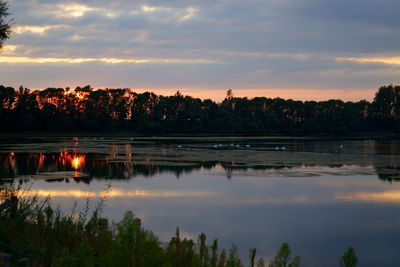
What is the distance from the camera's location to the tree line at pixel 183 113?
350ft

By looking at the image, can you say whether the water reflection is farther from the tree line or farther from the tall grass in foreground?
the tree line

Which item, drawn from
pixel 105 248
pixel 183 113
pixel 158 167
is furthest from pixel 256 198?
pixel 183 113

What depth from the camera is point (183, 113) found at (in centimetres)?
12838

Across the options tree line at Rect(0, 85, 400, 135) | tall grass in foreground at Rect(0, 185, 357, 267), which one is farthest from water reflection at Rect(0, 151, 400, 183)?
tree line at Rect(0, 85, 400, 135)

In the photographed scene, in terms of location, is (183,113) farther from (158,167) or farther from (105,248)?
(105,248)

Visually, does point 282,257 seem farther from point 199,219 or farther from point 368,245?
point 199,219

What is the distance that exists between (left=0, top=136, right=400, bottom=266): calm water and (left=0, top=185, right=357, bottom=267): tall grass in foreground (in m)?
2.83

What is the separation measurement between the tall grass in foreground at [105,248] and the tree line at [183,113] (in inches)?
3616

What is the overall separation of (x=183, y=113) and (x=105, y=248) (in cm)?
12258

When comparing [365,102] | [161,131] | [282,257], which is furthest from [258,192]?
[365,102]

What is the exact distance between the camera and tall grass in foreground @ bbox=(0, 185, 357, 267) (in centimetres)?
489

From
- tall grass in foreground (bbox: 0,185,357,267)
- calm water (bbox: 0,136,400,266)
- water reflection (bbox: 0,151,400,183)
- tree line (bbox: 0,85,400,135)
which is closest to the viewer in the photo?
tall grass in foreground (bbox: 0,185,357,267)

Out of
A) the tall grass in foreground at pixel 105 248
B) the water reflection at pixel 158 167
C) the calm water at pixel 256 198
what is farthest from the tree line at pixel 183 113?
the tall grass in foreground at pixel 105 248

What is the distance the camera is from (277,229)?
51.2 ft
